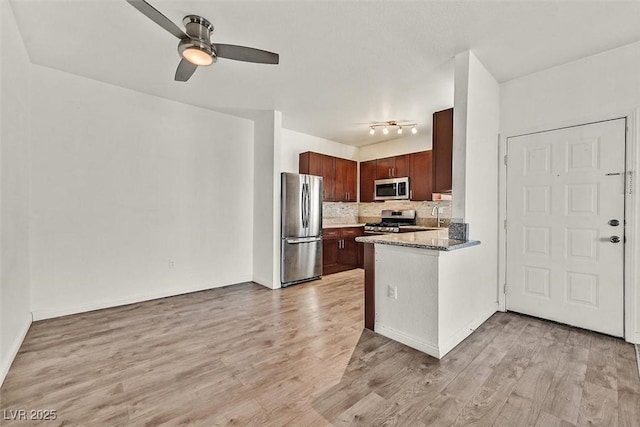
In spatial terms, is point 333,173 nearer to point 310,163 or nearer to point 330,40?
point 310,163

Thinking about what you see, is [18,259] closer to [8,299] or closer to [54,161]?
[8,299]

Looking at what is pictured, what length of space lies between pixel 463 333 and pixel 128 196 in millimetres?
4055

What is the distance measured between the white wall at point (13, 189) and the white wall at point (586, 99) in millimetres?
4572

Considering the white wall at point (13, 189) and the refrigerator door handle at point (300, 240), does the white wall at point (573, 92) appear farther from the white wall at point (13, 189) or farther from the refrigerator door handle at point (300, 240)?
the white wall at point (13, 189)

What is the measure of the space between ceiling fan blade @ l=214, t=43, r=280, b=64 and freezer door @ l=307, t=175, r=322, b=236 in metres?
2.48

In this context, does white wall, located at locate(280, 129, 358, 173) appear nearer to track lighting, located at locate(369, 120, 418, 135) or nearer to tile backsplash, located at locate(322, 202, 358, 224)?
tile backsplash, located at locate(322, 202, 358, 224)

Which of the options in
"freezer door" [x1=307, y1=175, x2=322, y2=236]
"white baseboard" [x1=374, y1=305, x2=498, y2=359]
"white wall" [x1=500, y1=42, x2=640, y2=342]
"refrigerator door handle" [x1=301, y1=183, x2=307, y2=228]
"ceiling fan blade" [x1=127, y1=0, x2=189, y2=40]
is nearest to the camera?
"ceiling fan blade" [x1=127, y1=0, x2=189, y2=40]

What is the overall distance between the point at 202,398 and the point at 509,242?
11.0ft

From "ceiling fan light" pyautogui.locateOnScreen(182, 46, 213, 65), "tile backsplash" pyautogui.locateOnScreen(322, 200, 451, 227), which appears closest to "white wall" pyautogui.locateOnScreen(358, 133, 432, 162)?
"tile backsplash" pyautogui.locateOnScreen(322, 200, 451, 227)

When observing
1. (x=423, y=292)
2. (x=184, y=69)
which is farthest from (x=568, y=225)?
(x=184, y=69)

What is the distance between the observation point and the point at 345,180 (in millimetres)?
Answer: 5906

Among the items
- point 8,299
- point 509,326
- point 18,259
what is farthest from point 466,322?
point 18,259

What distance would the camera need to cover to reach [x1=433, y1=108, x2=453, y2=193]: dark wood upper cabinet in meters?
3.04

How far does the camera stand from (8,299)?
215 centimetres
